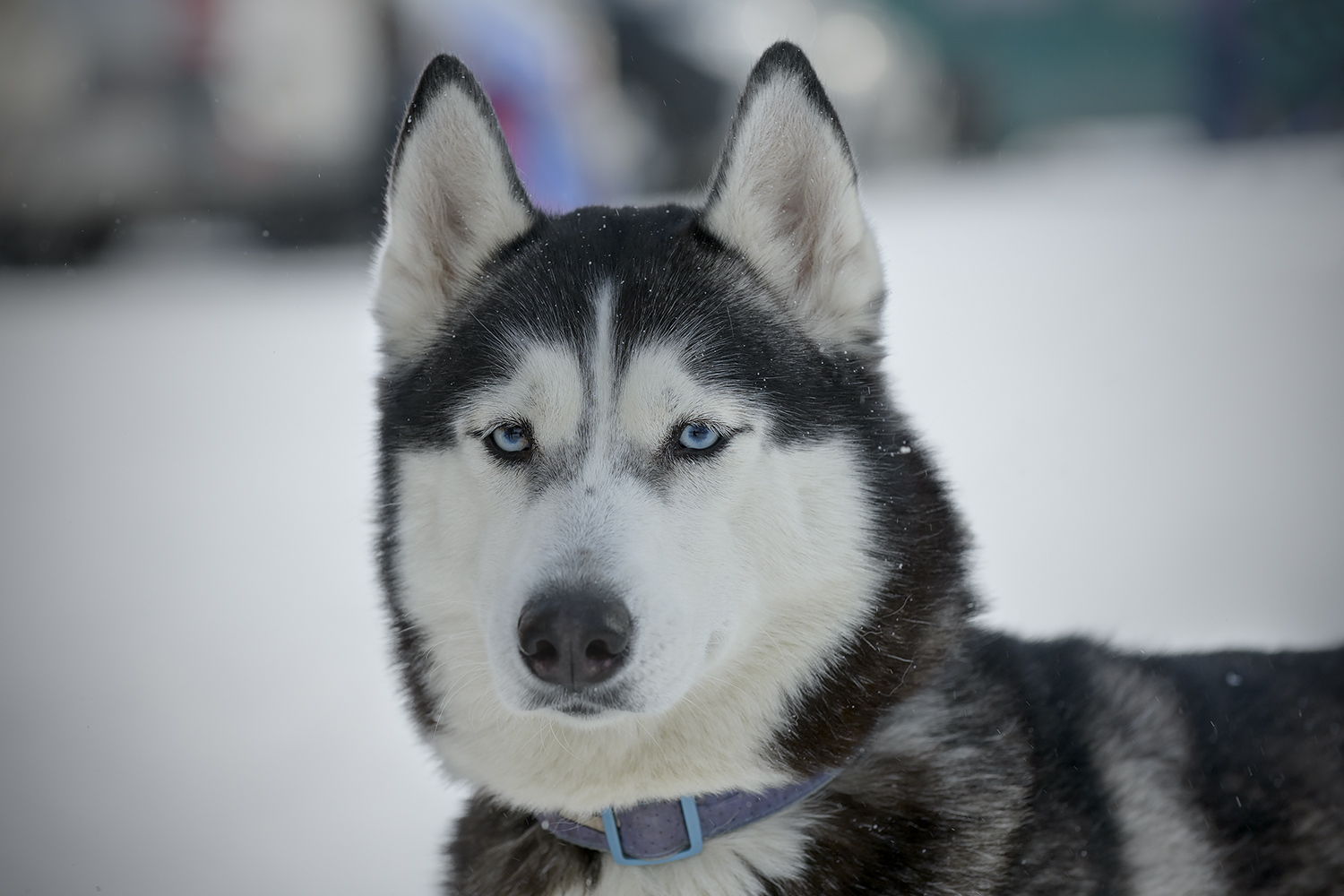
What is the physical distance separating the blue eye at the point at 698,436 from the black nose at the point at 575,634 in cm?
39

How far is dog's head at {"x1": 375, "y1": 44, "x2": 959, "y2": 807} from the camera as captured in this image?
1.70 metres

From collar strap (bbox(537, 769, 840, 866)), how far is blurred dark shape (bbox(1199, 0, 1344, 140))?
27.7 ft

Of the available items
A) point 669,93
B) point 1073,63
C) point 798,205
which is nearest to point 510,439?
point 798,205

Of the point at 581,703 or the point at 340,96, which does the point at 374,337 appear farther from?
the point at 340,96

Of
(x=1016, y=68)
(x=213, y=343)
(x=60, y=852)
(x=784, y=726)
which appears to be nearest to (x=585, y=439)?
(x=784, y=726)

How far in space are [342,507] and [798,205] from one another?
3659mm

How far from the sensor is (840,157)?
196cm

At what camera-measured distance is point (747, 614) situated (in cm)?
183

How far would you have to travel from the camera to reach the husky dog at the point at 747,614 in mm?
1804

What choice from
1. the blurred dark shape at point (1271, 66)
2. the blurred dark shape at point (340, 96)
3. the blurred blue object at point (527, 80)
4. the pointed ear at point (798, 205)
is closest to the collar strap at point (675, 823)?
the pointed ear at point (798, 205)

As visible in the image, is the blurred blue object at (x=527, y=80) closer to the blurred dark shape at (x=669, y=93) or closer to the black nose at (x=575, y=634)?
the blurred dark shape at (x=669, y=93)

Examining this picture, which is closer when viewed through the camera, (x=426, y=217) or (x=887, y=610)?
(x=887, y=610)

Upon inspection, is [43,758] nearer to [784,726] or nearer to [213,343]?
[784,726]

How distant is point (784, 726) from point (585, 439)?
65 centimetres
